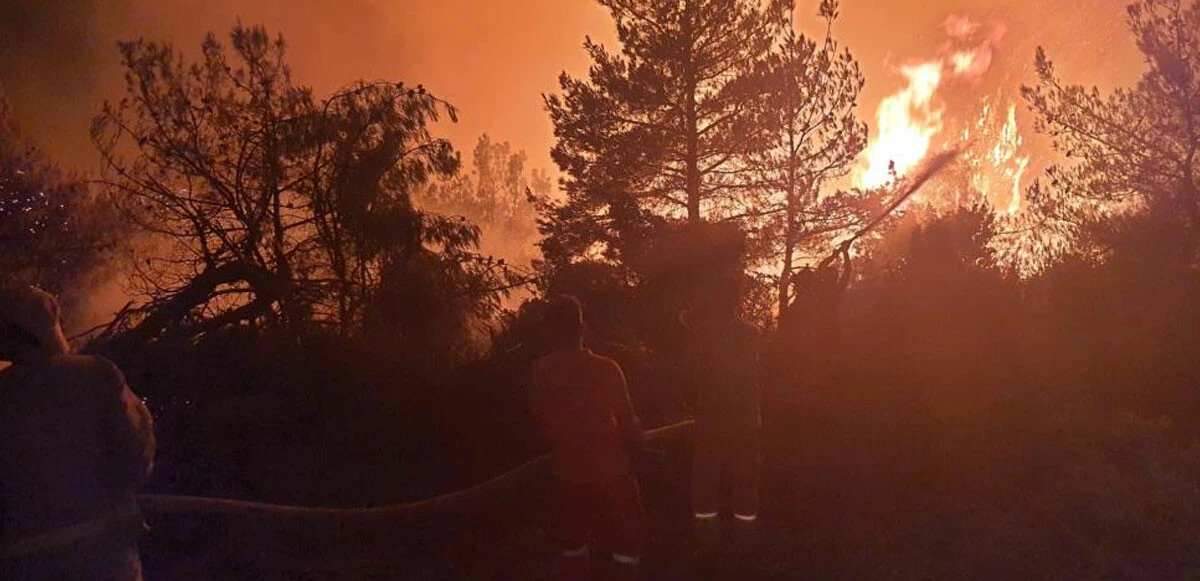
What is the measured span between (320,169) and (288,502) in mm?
5852

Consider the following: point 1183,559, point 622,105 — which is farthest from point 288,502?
point 622,105

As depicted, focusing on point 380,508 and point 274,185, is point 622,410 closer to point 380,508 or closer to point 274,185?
point 380,508

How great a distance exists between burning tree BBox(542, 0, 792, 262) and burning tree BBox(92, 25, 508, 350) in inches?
303

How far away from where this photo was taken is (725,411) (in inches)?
217

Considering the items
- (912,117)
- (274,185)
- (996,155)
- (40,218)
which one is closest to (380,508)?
(274,185)

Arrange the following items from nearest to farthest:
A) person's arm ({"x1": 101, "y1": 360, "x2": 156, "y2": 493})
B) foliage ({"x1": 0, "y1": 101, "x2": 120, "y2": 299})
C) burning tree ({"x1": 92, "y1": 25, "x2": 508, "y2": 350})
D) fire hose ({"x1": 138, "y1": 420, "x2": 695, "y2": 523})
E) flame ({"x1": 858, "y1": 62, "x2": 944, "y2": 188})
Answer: person's arm ({"x1": 101, "y1": 360, "x2": 156, "y2": 493})
fire hose ({"x1": 138, "y1": 420, "x2": 695, "y2": 523})
burning tree ({"x1": 92, "y1": 25, "x2": 508, "y2": 350})
foliage ({"x1": 0, "y1": 101, "x2": 120, "y2": 299})
flame ({"x1": 858, "y1": 62, "x2": 944, "y2": 188})

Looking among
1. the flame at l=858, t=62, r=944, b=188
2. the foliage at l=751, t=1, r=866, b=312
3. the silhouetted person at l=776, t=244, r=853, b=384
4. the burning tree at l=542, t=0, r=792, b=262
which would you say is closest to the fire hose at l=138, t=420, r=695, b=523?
the silhouetted person at l=776, t=244, r=853, b=384

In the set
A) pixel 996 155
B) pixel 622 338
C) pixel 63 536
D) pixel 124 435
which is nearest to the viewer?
pixel 63 536

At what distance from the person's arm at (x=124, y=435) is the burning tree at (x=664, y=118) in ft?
58.0

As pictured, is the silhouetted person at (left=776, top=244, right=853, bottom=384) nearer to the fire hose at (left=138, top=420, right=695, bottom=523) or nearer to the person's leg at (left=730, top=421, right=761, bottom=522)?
the fire hose at (left=138, top=420, right=695, bottom=523)

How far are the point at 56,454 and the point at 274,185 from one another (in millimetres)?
10199

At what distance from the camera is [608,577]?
477cm

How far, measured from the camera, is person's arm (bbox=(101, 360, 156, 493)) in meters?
3.43

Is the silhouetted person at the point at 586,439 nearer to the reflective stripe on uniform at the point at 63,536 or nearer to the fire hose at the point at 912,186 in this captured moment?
the reflective stripe on uniform at the point at 63,536
